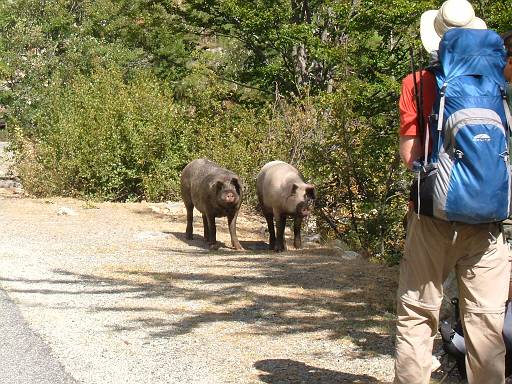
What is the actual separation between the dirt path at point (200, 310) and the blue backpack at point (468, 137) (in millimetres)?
1927

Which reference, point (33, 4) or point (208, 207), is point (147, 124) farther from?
point (33, 4)

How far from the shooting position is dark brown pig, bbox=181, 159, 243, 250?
43.6ft

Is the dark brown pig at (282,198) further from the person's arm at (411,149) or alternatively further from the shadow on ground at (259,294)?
the person's arm at (411,149)

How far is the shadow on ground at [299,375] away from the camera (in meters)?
5.71

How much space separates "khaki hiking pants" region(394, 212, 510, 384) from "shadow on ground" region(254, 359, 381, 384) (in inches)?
47.6

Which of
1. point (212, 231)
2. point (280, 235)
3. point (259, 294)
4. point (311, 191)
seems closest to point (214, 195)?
point (212, 231)

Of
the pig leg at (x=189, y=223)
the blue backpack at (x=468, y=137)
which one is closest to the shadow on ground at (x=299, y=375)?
the blue backpack at (x=468, y=137)

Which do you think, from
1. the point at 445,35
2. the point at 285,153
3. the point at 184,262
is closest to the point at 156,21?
the point at 285,153

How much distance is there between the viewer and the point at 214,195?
44.0 ft

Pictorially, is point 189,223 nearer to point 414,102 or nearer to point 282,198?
point 282,198

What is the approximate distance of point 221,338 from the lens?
22.9 feet

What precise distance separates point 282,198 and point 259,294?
15.8 ft

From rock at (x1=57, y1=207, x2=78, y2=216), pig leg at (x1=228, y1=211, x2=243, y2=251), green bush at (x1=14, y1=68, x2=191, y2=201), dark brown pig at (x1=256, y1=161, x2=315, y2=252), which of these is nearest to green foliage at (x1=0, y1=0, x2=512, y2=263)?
green bush at (x1=14, y1=68, x2=191, y2=201)

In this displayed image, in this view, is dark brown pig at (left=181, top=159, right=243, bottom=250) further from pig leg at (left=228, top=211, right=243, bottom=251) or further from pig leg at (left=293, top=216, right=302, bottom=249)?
pig leg at (left=293, top=216, right=302, bottom=249)
